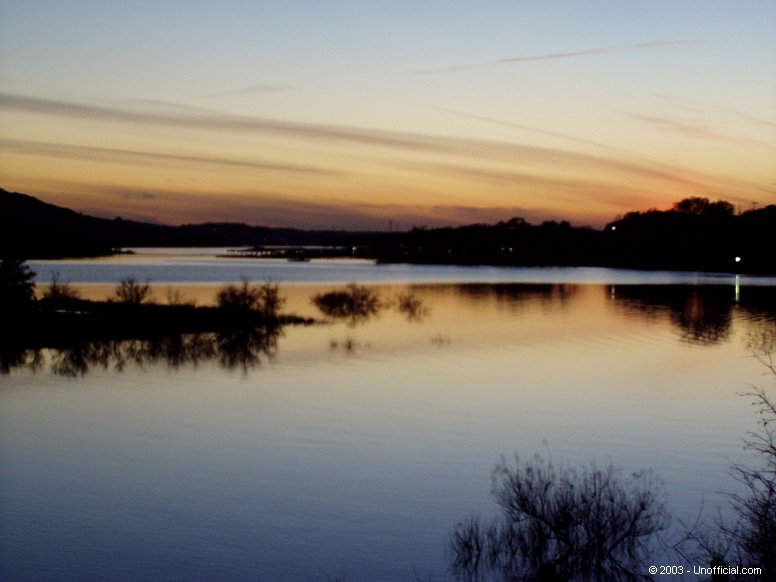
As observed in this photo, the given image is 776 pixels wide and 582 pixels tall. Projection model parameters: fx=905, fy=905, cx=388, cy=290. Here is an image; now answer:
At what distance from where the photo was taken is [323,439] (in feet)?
79.5

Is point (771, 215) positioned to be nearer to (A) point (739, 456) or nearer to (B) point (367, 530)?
(A) point (739, 456)

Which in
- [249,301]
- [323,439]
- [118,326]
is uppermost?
[249,301]

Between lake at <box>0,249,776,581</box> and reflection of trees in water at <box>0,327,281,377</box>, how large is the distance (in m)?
0.25

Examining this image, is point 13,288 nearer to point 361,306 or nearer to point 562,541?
point 361,306

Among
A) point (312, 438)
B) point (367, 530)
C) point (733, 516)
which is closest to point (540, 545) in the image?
point (367, 530)

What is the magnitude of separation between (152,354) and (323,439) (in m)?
18.6

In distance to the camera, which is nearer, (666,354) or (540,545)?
(540,545)

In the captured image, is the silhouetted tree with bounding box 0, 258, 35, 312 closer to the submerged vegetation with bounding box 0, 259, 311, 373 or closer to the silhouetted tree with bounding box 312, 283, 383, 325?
the submerged vegetation with bounding box 0, 259, 311, 373

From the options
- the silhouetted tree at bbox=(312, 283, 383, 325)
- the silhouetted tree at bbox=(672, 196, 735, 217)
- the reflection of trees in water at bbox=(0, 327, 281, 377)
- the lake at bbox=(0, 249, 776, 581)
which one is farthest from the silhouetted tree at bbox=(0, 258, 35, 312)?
the silhouetted tree at bbox=(672, 196, 735, 217)

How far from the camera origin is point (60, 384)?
33094 mm

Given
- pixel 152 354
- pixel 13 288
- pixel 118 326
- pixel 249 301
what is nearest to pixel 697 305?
pixel 249 301

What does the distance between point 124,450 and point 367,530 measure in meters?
9.17

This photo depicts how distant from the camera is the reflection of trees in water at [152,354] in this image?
37.5 metres

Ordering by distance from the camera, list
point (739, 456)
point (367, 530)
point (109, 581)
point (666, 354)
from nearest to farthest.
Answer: point (109, 581), point (367, 530), point (739, 456), point (666, 354)
